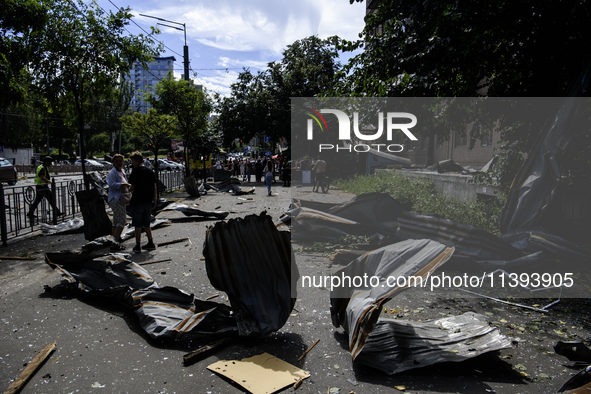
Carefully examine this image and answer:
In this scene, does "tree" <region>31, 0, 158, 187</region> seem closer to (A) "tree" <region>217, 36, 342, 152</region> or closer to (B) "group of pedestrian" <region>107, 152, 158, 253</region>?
(B) "group of pedestrian" <region>107, 152, 158, 253</region>

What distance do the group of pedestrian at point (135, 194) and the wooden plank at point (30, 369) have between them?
412cm

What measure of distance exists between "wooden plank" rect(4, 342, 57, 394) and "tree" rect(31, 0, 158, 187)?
25.4ft

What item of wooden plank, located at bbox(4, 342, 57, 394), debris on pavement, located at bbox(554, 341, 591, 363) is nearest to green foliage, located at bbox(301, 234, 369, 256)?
debris on pavement, located at bbox(554, 341, 591, 363)

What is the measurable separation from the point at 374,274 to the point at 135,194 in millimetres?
5479

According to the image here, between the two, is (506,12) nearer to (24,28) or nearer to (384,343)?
(384,343)

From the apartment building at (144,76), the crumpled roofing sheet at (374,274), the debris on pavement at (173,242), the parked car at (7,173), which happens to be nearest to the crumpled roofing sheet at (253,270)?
the crumpled roofing sheet at (374,274)

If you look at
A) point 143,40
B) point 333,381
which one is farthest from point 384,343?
point 143,40

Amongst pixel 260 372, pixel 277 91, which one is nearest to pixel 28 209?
pixel 260 372

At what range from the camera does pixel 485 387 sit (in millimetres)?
3279

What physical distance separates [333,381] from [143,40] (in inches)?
449

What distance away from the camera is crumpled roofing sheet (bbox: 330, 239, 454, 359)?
138 inches

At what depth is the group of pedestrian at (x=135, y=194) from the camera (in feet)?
26.2

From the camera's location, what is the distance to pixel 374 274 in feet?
13.5

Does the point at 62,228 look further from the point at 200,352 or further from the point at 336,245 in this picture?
the point at 200,352
